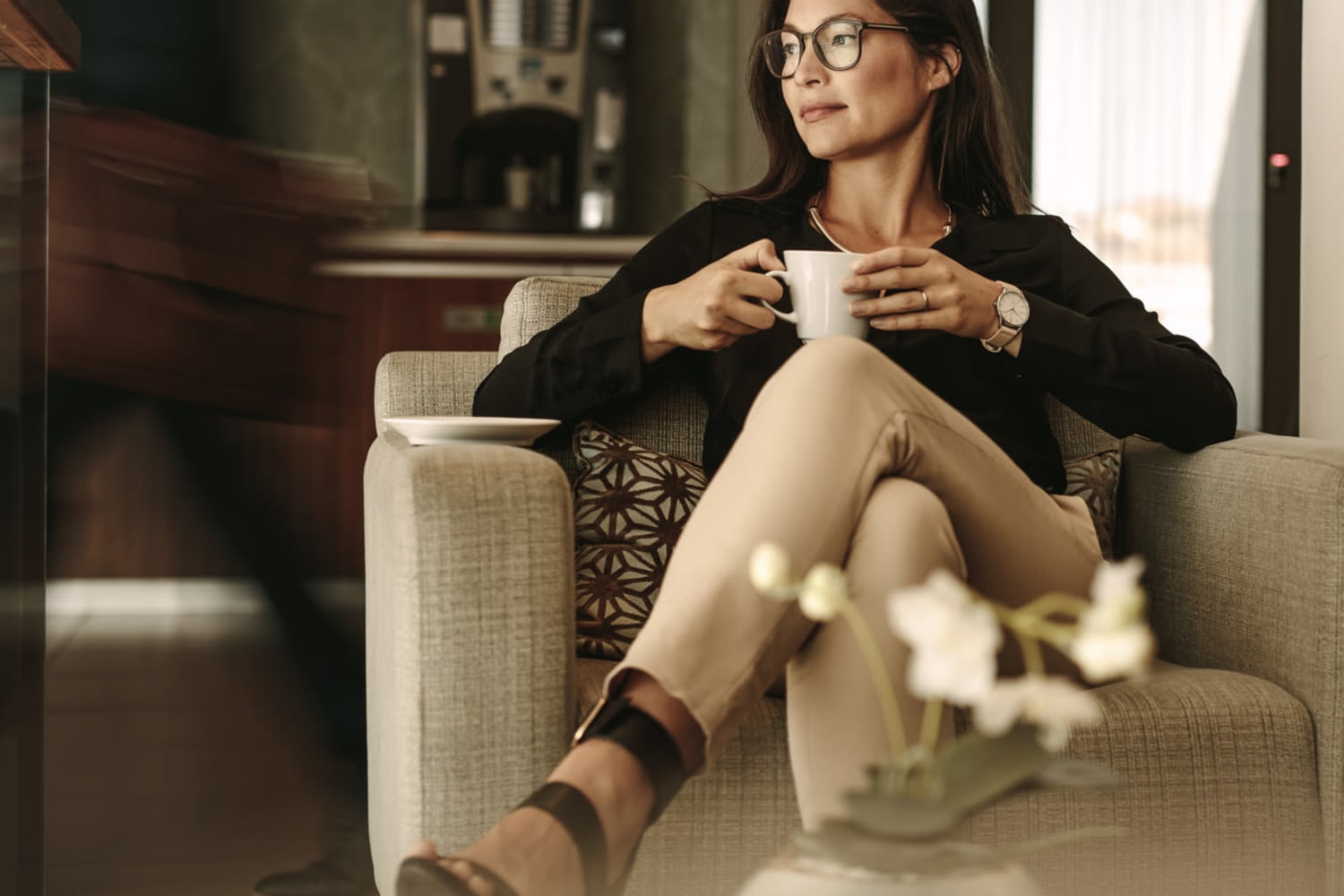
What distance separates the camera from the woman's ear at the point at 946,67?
6.32 feet

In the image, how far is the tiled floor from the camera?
196 cm

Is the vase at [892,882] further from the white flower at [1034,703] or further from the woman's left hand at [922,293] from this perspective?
the woman's left hand at [922,293]

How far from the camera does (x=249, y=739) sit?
8.59 ft

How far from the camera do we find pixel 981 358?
1770mm

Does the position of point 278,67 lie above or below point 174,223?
above

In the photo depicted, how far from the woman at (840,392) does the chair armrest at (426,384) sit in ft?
0.36

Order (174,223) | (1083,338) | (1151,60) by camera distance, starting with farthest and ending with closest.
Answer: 1. (1151,60)
2. (174,223)
3. (1083,338)

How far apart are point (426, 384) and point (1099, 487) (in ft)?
2.86

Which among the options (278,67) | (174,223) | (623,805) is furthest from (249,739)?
(278,67)

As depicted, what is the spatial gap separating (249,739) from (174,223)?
103 centimetres

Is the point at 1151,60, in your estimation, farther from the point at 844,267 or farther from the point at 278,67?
the point at 844,267

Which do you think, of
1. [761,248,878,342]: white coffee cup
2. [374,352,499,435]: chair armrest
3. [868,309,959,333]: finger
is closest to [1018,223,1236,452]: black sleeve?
[868,309,959,333]: finger

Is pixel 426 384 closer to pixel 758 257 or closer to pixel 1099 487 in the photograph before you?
pixel 758 257

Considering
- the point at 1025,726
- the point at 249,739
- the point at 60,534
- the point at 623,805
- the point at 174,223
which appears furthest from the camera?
the point at 60,534
